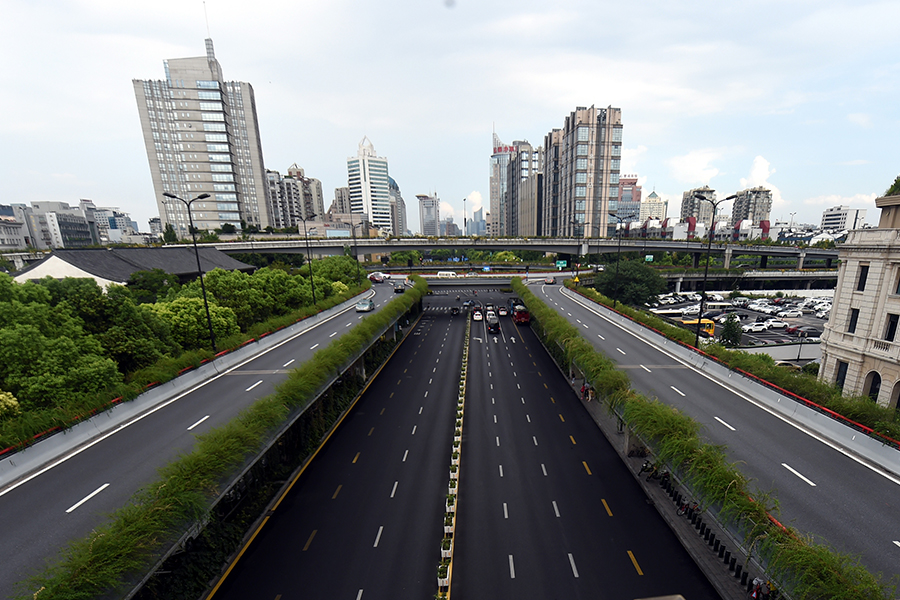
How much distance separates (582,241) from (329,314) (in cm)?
6830

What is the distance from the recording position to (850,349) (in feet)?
93.6

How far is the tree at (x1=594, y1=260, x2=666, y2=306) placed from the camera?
67875mm

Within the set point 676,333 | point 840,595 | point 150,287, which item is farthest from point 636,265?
point 150,287

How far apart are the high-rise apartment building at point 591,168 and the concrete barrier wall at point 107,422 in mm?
112323

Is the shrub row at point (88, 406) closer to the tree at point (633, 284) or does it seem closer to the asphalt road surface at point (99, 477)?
the asphalt road surface at point (99, 477)

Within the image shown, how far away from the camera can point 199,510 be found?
41.2 ft

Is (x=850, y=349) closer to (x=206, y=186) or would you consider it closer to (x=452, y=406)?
(x=452, y=406)

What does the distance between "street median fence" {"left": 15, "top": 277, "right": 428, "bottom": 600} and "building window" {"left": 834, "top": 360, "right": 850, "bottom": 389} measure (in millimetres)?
42454

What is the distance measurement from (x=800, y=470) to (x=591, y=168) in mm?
126637

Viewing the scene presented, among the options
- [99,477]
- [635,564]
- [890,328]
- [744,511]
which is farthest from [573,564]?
[890,328]

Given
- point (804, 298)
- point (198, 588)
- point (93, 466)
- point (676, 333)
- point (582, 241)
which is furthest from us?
point (582, 241)

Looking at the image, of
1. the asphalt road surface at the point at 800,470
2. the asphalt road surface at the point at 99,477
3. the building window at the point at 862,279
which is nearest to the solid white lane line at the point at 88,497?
the asphalt road surface at the point at 99,477

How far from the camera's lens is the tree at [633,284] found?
67.9 meters

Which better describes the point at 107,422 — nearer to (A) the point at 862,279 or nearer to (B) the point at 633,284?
(A) the point at 862,279
